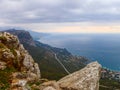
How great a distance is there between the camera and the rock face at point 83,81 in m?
24.8

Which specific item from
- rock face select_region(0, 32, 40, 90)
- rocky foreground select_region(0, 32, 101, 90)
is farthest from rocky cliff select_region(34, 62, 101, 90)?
rock face select_region(0, 32, 40, 90)

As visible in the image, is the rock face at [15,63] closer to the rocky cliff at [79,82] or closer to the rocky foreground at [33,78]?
the rocky foreground at [33,78]

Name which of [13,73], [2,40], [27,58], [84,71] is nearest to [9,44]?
[2,40]

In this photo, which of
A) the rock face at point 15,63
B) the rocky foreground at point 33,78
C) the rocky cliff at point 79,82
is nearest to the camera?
the rocky foreground at point 33,78

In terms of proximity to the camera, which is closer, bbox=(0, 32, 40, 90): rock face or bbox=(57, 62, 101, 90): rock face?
bbox=(57, 62, 101, 90): rock face

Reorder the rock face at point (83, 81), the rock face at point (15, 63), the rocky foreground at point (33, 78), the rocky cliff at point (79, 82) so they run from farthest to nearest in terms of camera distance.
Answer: the rock face at point (15, 63)
the rock face at point (83, 81)
the rocky cliff at point (79, 82)
the rocky foreground at point (33, 78)

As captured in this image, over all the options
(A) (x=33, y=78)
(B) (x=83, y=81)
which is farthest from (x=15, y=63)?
(B) (x=83, y=81)

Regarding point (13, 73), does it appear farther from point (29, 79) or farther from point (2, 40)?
point (2, 40)

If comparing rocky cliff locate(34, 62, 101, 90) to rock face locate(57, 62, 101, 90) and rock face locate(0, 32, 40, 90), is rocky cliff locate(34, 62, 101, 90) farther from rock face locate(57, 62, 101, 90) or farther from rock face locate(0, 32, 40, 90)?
rock face locate(0, 32, 40, 90)

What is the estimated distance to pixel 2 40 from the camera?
36.8 m

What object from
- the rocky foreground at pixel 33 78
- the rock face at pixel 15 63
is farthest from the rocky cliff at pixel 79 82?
the rock face at pixel 15 63

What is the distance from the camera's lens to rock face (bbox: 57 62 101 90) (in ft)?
81.5

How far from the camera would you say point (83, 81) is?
2530cm

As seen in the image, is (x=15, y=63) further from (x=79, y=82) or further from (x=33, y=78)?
(x=79, y=82)
